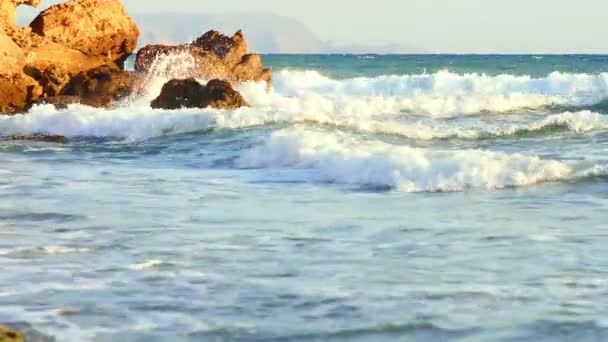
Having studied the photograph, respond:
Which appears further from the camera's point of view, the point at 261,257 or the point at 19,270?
the point at 261,257

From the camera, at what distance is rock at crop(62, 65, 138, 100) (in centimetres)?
2325

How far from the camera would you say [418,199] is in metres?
10.1

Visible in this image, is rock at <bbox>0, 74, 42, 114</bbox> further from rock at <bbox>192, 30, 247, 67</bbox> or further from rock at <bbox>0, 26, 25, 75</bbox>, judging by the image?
rock at <bbox>192, 30, 247, 67</bbox>

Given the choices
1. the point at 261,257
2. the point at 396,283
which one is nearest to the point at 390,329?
the point at 396,283

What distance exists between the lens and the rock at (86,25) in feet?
81.9

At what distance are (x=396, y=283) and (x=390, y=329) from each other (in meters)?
0.98

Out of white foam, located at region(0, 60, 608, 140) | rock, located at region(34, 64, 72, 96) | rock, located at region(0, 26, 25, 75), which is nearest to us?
white foam, located at region(0, 60, 608, 140)

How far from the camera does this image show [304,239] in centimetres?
782

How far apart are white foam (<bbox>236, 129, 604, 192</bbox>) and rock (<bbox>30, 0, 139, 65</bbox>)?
1259 centimetres

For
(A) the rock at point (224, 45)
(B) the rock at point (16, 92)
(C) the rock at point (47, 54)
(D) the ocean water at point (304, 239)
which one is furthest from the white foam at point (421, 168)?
(A) the rock at point (224, 45)

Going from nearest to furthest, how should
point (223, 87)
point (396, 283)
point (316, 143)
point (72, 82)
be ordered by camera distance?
point (396, 283) < point (316, 143) < point (223, 87) < point (72, 82)

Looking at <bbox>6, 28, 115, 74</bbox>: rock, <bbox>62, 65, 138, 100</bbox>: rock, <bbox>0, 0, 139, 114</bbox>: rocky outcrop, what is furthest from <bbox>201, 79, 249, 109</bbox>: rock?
<bbox>6, 28, 115, 74</bbox>: rock

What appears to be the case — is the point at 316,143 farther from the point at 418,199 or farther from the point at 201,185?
the point at 418,199

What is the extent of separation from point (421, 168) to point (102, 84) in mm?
13167
